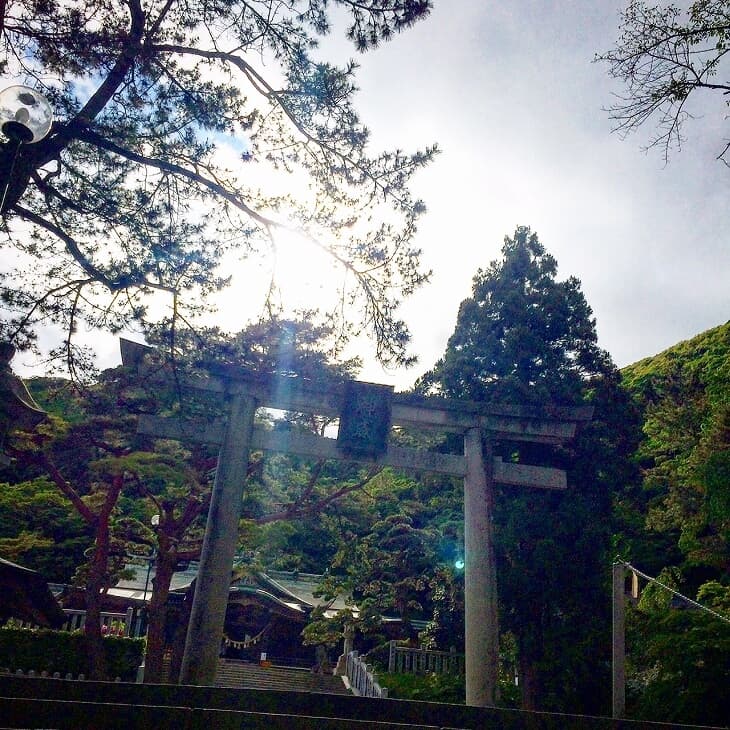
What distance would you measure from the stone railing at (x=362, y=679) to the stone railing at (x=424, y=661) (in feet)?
2.77

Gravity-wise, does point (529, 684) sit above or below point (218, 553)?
below

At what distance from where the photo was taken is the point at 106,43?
599 centimetres

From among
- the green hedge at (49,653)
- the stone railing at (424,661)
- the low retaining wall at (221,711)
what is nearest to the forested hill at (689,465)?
the stone railing at (424,661)

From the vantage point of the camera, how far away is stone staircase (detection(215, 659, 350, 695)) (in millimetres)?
17086

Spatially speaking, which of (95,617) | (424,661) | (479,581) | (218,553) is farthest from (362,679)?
(218,553)

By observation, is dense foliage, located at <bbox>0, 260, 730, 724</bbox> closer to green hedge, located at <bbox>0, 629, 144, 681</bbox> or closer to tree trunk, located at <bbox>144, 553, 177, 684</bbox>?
tree trunk, located at <bbox>144, 553, 177, 684</bbox>

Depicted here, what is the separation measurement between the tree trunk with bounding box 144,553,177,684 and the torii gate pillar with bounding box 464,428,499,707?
710cm

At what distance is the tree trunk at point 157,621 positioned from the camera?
13.0 m

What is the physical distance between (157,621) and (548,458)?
969 cm

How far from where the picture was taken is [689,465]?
51.6 ft

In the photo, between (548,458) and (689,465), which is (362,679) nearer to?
(548,458)

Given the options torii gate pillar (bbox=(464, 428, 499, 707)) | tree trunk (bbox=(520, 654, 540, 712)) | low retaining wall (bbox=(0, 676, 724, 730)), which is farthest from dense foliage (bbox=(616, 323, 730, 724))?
low retaining wall (bbox=(0, 676, 724, 730))

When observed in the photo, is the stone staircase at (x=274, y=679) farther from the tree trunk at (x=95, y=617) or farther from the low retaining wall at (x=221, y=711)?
the low retaining wall at (x=221, y=711)

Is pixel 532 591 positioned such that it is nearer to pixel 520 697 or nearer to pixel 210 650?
pixel 520 697
